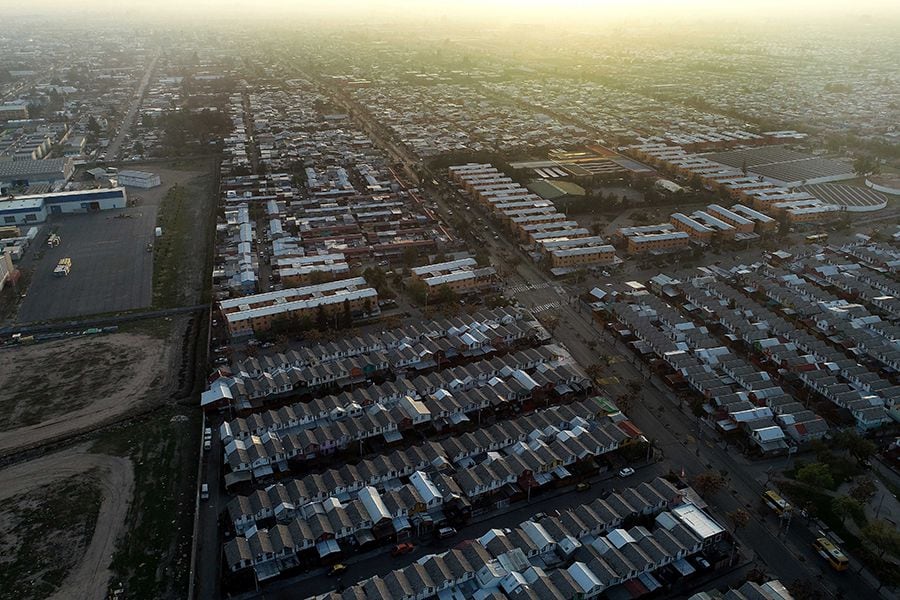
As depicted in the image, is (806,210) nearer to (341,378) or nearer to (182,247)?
(341,378)

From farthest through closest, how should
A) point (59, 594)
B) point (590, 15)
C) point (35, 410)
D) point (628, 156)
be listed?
point (590, 15) < point (628, 156) < point (35, 410) < point (59, 594)

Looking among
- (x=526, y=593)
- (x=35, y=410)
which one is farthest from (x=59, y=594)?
(x=526, y=593)

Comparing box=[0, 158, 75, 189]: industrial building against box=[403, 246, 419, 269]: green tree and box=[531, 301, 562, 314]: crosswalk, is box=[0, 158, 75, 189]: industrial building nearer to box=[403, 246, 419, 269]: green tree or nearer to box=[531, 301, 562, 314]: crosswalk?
box=[403, 246, 419, 269]: green tree

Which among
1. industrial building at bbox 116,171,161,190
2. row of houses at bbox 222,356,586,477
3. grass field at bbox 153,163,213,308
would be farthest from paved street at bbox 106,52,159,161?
row of houses at bbox 222,356,586,477

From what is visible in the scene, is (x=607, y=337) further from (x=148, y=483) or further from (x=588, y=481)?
(x=148, y=483)

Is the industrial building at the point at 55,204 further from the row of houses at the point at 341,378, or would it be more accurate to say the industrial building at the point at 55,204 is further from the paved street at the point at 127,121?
the row of houses at the point at 341,378

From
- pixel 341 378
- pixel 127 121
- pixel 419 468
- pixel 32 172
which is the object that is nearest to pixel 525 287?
pixel 341 378
